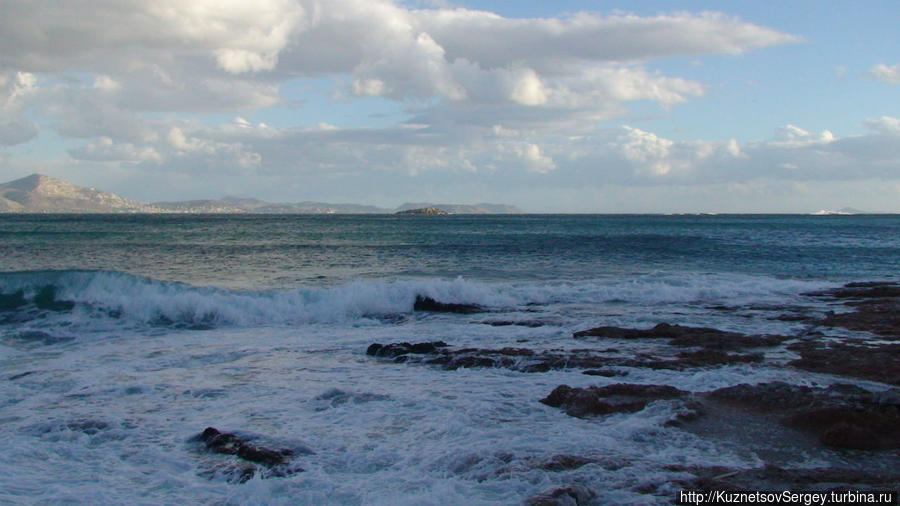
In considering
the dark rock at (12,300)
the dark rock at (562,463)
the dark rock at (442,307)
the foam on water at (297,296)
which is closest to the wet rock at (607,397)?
the dark rock at (562,463)

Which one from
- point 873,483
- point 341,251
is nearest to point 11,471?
point 873,483

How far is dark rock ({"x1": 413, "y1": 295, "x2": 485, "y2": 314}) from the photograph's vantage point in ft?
64.5

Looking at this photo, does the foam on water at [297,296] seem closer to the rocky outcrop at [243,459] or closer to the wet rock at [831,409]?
the rocky outcrop at [243,459]

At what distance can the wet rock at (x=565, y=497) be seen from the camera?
588 centimetres

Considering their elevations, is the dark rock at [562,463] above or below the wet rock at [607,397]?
below

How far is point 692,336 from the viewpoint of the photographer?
14234 millimetres

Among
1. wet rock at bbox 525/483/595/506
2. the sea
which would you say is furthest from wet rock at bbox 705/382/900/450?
wet rock at bbox 525/483/595/506

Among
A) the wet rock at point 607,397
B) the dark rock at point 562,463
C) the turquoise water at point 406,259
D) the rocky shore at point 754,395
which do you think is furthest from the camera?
the turquoise water at point 406,259

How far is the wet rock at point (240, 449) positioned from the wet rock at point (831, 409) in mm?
6440

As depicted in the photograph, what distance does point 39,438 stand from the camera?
8133 mm

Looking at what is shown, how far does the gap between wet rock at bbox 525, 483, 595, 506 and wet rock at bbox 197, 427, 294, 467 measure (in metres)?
3.03

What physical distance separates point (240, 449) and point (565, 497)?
4.00m

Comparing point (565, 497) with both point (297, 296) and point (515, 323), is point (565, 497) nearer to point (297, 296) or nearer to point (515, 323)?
point (515, 323)

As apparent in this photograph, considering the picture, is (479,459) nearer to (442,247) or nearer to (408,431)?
(408,431)
